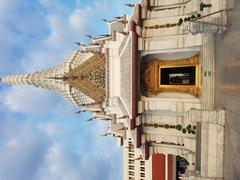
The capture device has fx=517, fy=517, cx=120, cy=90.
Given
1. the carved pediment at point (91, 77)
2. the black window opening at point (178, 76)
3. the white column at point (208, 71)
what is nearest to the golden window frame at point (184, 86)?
the black window opening at point (178, 76)

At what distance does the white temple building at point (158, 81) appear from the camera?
2745 cm

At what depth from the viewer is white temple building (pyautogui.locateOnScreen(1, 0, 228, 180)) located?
27453 millimetres

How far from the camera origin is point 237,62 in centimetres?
2095

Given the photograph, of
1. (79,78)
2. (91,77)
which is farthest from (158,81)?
(79,78)

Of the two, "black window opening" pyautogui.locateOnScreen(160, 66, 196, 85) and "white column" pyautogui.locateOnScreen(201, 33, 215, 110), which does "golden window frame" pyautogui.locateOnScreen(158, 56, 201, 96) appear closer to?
"black window opening" pyautogui.locateOnScreen(160, 66, 196, 85)

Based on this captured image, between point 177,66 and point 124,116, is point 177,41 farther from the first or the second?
point 124,116

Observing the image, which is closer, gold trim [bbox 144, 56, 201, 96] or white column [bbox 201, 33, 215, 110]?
white column [bbox 201, 33, 215, 110]

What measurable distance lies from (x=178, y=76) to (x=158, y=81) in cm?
133

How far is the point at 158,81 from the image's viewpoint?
33.2m

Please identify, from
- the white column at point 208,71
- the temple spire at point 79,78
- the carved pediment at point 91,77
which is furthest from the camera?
the temple spire at point 79,78

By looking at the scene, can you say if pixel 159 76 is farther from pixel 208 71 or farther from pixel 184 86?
pixel 208 71

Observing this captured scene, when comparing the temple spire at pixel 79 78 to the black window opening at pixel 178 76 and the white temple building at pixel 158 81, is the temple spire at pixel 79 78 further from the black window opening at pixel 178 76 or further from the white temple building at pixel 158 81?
the black window opening at pixel 178 76

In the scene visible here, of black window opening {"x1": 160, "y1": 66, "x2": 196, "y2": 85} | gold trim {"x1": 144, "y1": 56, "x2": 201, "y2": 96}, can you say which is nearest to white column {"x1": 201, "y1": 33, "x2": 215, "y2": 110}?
gold trim {"x1": 144, "y1": 56, "x2": 201, "y2": 96}

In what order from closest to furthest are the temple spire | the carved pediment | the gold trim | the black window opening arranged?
the gold trim, the black window opening, the carved pediment, the temple spire
